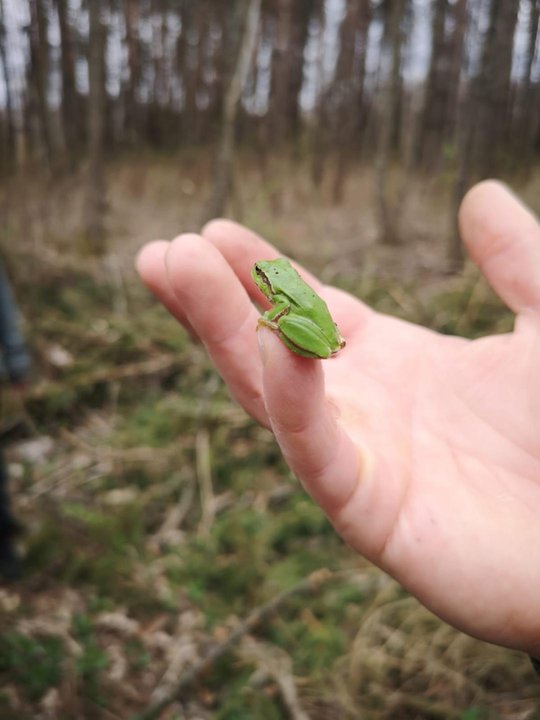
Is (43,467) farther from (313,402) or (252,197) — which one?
(252,197)

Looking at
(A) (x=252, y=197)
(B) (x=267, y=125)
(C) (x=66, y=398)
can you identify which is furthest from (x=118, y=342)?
(B) (x=267, y=125)

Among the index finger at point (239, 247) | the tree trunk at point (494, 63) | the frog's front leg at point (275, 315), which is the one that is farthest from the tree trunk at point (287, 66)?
the frog's front leg at point (275, 315)

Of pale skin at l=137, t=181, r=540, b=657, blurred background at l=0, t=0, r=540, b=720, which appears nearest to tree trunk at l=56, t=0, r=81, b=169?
blurred background at l=0, t=0, r=540, b=720

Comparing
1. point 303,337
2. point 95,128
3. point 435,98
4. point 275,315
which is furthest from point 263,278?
point 435,98

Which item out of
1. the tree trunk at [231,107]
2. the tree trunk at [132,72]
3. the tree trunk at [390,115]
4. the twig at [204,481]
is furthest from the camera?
the tree trunk at [132,72]

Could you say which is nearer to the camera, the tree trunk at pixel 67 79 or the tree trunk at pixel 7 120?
the tree trunk at pixel 7 120

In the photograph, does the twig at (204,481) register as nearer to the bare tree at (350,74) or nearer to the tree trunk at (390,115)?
the tree trunk at (390,115)

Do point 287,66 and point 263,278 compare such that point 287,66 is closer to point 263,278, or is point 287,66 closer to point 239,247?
point 239,247
